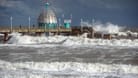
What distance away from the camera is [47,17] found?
69938mm

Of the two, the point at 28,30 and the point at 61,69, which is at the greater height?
the point at 61,69

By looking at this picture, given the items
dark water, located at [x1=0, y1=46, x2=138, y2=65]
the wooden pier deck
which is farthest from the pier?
dark water, located at [x1=0, y1=46, x2=138, y2=65]

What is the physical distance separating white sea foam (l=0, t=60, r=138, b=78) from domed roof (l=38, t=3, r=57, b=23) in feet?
168

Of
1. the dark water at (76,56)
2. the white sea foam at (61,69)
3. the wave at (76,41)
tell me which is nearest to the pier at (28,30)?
the wave at (76,41)

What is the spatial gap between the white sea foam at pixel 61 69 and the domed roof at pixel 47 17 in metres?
51.1

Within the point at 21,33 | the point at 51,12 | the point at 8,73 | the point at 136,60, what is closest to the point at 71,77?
the point at 8,73

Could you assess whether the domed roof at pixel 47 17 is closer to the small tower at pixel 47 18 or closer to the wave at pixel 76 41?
the small tower at pixel 47 18

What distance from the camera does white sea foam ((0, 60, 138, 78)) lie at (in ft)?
50.3

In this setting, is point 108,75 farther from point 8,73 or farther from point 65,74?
point 8,73

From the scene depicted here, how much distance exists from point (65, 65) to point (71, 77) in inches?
140

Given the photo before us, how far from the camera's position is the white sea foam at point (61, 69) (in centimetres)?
1534

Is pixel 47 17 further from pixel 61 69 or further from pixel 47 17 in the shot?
pixel 61 69

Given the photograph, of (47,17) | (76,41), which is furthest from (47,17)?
(76,41)

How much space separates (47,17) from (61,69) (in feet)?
176
